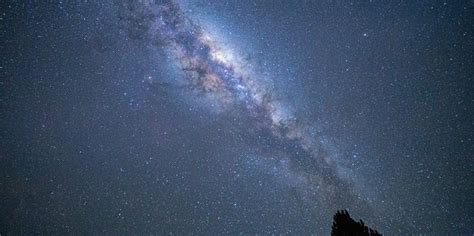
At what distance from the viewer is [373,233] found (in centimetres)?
797

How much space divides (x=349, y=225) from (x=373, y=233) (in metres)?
0.68

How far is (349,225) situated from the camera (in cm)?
847
